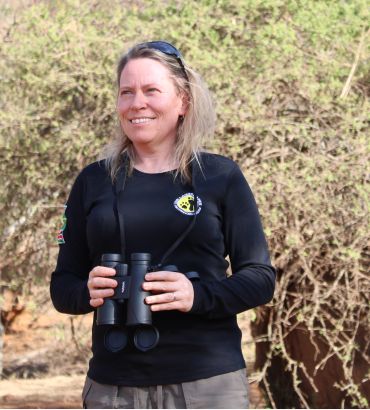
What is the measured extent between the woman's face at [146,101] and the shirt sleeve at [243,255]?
0.77 feet

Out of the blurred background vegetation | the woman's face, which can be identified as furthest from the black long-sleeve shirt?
the blurred background vegetation

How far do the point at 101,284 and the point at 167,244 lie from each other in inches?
8.2

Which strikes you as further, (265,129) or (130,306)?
(265,129)

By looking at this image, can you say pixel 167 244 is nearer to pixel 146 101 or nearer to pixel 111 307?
pixel 111 307

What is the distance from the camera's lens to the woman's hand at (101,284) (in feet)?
7.72

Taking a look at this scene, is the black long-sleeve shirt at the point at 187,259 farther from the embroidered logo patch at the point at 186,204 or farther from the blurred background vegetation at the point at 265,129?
the blurred background vegetation at the point at 265,129

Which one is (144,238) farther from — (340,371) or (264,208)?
(340,371)

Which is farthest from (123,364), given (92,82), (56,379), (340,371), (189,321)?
(56,379)

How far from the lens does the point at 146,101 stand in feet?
8.46

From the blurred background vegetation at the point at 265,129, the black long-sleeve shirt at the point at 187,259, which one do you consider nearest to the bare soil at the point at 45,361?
the blurred background vegetation at the point at 265,129

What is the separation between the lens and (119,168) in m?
2.59

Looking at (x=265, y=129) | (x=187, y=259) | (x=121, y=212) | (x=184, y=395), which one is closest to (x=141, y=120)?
(x=121, y=212)

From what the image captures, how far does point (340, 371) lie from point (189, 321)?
4.26 meters

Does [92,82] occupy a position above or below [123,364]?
above
